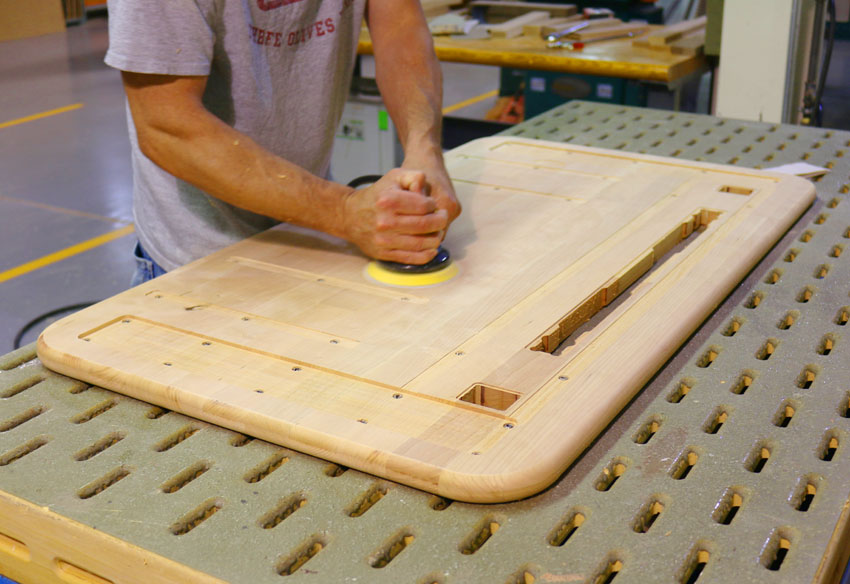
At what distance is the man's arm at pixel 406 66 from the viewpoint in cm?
149

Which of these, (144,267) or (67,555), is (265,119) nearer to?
(144,267)

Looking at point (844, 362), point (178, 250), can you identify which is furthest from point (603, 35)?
point (844, 362)

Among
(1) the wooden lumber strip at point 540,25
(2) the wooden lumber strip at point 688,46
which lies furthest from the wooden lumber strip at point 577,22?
(2) the wooden lumber strip at point 688,46

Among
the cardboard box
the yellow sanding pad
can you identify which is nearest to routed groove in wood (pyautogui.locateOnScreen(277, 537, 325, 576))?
the yellow sanding pad

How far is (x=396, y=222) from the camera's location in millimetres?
1175

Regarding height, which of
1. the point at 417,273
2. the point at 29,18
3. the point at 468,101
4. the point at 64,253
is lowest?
the point at 64,253

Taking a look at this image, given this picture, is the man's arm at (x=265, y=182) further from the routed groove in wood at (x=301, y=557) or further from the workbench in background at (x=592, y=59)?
the workbench in background at (x=592, y=59)

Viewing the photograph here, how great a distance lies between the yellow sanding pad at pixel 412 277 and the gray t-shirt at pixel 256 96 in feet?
1.13

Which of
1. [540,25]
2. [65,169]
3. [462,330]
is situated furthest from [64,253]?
[462,330]

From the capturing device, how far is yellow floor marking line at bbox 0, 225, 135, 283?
337 centimetres

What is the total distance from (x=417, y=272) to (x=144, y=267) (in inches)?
22.3

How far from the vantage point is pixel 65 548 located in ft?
2.46

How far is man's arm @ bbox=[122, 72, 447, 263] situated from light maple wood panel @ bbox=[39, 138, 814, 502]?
58mm

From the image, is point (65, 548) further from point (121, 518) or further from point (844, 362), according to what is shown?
point (844, 362)
